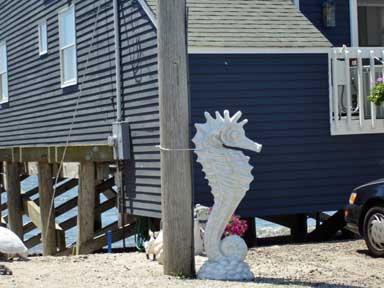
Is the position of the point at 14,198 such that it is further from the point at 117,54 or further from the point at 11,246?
the point at 11,246

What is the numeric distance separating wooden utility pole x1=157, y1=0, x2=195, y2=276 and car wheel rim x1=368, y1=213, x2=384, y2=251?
2718 millimetres

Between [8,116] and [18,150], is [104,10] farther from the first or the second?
[8,116]

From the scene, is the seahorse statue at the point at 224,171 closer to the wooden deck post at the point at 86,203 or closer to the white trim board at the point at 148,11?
the white trim board at the point at 148,11

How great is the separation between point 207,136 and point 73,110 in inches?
286

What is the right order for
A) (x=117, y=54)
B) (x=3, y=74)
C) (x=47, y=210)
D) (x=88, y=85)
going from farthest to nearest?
(x=3, y=74) < (x=47, y=210) < (x=88, y=85) < (x=117, y=54)

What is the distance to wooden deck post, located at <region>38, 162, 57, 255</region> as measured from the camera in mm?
15312

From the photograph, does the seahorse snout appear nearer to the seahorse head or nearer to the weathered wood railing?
the seahorse head

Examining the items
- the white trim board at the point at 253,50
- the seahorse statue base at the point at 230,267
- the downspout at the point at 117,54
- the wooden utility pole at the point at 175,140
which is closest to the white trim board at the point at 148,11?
the white trim board at the point at 253,50

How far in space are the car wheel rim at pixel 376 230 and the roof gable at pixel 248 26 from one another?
10.8 feet

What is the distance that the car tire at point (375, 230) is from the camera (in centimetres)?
998

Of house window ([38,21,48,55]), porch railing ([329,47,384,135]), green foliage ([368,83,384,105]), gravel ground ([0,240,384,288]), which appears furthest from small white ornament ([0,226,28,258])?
house window ([38,21,48,55])

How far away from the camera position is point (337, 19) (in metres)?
14.5

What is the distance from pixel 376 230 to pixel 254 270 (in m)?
1.77

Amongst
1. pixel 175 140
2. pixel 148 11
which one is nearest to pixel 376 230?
pixel 175 140
